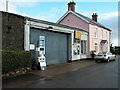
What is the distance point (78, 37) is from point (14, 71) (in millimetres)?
11247

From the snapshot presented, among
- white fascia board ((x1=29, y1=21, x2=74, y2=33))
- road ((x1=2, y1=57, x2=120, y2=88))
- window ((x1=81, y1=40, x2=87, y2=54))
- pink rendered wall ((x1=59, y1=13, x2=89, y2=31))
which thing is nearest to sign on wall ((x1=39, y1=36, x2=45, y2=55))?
white fascia board ((x1=29, y1=21, x2=74, y2=33))

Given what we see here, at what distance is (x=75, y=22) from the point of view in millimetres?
22938

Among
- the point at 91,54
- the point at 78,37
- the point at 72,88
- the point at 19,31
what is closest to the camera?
the point at 72,88

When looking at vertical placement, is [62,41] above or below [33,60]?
above

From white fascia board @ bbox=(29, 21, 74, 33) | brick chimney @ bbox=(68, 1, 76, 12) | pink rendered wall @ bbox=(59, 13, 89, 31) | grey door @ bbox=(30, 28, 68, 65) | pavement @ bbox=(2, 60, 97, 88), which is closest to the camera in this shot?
pavement @ bbox=(2, 60, 97, 88)

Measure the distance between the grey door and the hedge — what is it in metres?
2.47

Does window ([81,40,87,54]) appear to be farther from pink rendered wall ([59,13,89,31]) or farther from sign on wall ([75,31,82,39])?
pink rendered wall ([59,13,89,31])

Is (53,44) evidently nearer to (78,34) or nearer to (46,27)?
(46,27)

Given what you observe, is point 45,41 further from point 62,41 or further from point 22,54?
point 22,54

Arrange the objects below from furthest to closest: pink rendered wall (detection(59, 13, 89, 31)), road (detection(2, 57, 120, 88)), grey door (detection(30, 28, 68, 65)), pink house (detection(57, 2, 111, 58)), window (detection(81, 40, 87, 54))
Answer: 1. pink rendered wall (detection(59, 13, 89, 31))
2. pink house (detection(57, 2, 111, 58))
3. window (detection(81, 40, 87, 54))
4. grey door (detection(30, 28, 68, 65))
5. road (detection(2, 57, 120, 88))

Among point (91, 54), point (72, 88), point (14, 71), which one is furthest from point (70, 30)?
point (72, 88)

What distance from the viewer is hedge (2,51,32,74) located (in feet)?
27.4

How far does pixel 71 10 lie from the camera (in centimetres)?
2378

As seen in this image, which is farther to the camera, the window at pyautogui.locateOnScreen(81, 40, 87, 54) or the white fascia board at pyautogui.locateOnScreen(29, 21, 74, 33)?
the window at pyautogui.locateOnScreen(81, 40, 87, 54)
